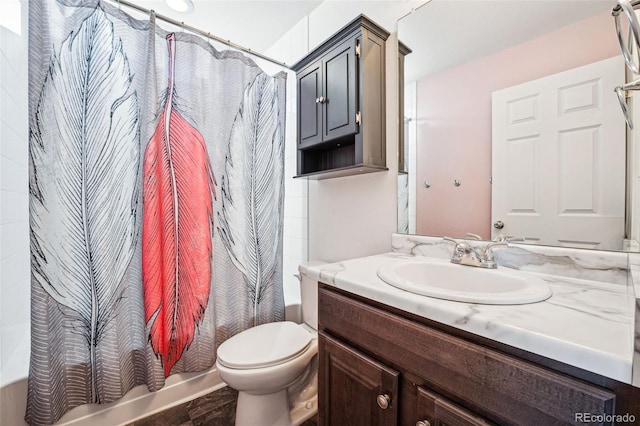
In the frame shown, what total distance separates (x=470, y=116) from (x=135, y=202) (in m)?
1.52

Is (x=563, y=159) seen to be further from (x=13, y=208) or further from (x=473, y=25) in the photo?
(x=13, y=208)

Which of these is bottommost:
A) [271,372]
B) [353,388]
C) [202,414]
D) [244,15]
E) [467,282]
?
[202,414]

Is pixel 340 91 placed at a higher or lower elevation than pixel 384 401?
higher

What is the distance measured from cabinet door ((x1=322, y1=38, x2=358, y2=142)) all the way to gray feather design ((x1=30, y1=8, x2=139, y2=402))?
919 mm

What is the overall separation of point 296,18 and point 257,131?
93 centimetres

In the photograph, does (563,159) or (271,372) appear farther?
(271,372)

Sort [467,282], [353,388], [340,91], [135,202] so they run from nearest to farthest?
1. [353,388]
2. [467,282]
3. [135,202]
4. [340,91]

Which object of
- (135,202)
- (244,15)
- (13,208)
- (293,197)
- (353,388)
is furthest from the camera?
(293,197)

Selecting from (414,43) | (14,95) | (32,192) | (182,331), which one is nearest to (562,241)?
(414,43)

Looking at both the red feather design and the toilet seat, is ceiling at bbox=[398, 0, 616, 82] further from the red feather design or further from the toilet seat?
the toilet seat

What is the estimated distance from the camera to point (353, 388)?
0.82 m

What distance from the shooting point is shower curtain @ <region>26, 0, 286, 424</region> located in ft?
3.48

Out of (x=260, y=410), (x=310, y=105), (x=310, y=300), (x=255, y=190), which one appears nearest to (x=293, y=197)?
(x=255, y=190)

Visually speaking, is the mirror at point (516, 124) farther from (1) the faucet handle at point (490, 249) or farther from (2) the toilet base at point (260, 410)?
(2) the toilet base at point (260, 410)
